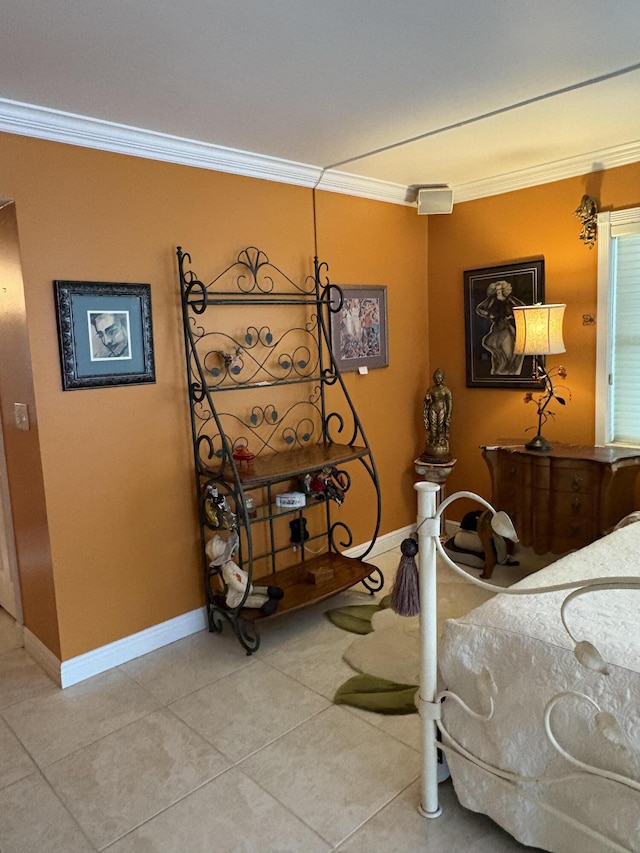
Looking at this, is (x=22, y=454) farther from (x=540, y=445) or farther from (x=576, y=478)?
(x=576, y=478)

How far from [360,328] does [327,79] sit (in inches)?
66.7

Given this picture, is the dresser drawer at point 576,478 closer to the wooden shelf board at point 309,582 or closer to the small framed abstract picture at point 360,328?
the wooden shelf board at point 309,582

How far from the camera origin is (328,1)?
1704 millimetres

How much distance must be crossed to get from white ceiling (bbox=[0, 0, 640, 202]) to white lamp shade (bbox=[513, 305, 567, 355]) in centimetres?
83

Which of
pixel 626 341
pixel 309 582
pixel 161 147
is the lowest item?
pixel 309 582

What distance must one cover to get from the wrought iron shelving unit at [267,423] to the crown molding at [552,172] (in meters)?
1.14

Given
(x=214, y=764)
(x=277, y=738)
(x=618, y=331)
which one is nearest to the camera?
(x=214, y=764)

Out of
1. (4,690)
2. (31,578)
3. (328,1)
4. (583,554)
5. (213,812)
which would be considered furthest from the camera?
(31,578)

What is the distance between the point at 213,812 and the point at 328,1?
244 cm

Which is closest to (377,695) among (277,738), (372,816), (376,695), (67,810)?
(376,695)

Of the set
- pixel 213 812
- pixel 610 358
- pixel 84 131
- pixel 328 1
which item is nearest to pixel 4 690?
pixel 213 812

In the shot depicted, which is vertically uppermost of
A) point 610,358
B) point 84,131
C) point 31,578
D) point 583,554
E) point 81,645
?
point 84,131

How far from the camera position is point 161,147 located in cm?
273

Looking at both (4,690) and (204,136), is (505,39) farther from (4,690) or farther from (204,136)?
(4,690)
